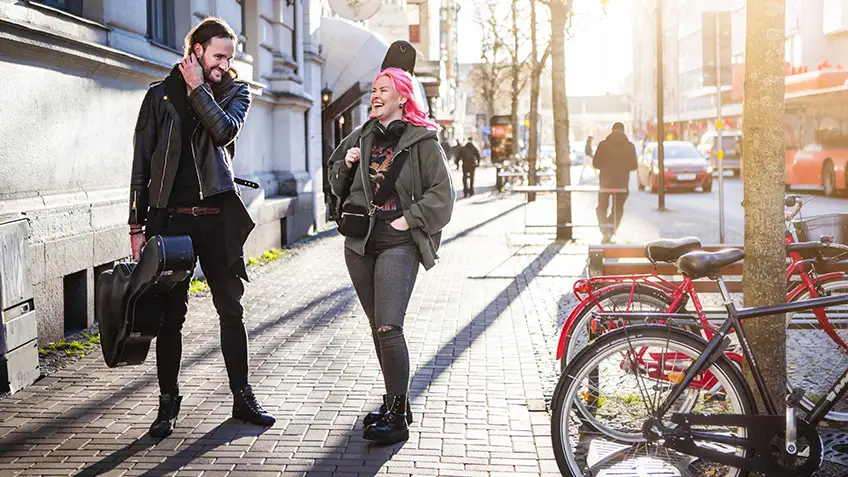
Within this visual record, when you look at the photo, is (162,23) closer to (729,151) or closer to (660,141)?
(660,141)

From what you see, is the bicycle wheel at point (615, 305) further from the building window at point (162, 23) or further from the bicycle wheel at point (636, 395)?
the building window at point (162, 23)

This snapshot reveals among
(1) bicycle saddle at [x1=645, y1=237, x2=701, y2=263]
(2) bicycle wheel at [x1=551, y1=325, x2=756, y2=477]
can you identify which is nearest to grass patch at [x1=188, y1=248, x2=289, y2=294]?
(1) bicycle saddle at [x1=645, y1=237, x2=701, y2=263]

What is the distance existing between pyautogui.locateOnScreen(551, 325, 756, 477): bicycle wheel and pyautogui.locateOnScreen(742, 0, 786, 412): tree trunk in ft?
1.48

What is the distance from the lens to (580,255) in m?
14.9

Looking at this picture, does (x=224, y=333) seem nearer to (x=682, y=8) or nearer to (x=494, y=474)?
(x=494, y=474)

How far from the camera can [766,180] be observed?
4.54 metres

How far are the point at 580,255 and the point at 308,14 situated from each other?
7.37m

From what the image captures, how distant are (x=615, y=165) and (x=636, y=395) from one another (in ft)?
44.1

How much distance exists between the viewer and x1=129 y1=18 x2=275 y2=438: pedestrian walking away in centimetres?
524

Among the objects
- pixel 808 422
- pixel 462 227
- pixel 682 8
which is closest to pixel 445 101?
pixel 682 8

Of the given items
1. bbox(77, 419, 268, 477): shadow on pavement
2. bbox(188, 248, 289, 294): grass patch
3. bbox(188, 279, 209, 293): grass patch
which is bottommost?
bbox(77, 419, 268, 477): shadow on pavement

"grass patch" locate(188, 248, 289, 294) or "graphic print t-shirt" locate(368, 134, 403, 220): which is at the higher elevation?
"graphic print t-shirt" locate(368, 134, 403, 220)

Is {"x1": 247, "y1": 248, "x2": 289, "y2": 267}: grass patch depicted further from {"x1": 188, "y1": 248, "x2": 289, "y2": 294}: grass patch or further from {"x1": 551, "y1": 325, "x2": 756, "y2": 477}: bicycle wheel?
{"x1": 551, "y1": 325, "x2": 756, "y2": 477}: bicycle wheel

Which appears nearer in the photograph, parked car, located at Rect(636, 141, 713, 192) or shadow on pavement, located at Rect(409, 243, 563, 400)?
shadow on pavement, located at Rect(409, 243, 563, 400)
